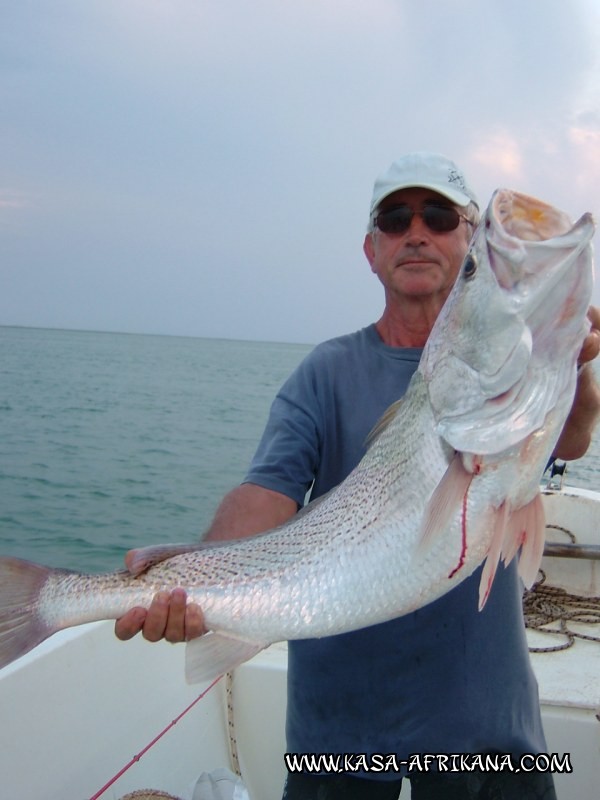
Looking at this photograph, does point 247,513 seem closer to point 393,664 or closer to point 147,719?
point 393,664

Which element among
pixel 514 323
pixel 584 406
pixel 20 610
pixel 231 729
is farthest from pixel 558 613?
pixel 20 610

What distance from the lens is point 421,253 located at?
3021mm

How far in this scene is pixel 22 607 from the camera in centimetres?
252

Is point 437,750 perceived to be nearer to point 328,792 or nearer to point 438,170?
point 328,792

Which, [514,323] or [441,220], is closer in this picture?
[514,323]

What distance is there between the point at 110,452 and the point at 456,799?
59.6ft

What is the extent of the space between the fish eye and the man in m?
0.64

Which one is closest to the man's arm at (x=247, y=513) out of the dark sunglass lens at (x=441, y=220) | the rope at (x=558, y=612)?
the dark sunglass lens at (x=441, y=220)

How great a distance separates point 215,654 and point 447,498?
39.4 inches

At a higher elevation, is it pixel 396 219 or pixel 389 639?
pixel 396 219

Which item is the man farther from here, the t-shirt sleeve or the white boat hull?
the white boat hull

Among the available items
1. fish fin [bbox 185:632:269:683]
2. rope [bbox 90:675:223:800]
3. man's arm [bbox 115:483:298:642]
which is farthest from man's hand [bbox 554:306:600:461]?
rope [bbox 90:675:223:800]

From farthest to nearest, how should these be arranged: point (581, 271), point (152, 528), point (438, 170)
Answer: point (152, 528) → point (438, 170) → point (581, 271)

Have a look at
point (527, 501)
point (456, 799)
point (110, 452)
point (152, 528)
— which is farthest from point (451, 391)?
point (110, 452)
